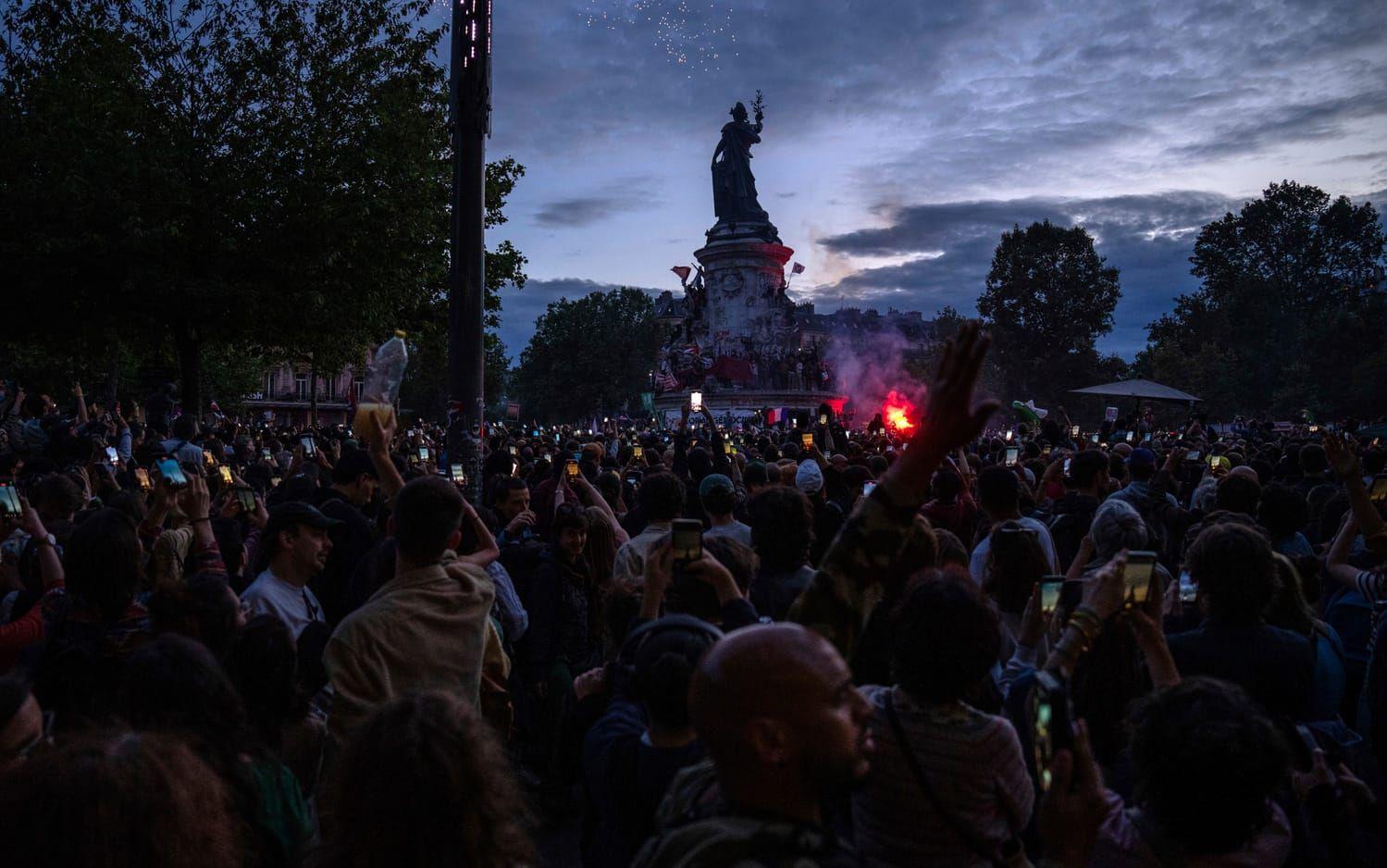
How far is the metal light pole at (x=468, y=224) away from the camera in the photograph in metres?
10.4

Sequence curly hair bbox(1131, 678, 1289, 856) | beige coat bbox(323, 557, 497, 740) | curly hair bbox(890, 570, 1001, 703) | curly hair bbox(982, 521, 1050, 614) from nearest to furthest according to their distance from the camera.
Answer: curly hair bbox(1131, 678, 1289, 856) → curly hair bbox(890, 570, 1001, 703) → beige coat bbox(323, 557, 497, 740) → curly hair bbox(982, 521, 1050, 614)

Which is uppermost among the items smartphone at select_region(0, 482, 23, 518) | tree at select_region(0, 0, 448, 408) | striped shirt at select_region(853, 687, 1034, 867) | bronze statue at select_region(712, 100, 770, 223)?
bronze statue at select_region(712, 100, 770, 223)

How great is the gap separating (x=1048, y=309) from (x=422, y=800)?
74556 mm

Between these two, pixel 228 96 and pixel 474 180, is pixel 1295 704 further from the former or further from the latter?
pixel 228 96

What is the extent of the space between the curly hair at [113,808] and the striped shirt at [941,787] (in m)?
1.52

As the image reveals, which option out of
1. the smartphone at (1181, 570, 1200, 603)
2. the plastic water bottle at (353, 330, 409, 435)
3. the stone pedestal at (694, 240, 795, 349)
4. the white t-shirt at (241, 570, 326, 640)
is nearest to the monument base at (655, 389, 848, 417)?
the stone pedestal at (694, 240, 795, 349)

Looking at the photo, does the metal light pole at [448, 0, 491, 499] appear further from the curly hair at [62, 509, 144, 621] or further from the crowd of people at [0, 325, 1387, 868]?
the curly hair at [62, 509, 144, 621]

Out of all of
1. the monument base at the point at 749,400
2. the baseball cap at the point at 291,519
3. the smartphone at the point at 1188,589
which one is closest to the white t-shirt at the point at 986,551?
the smartphone at the point at 1188,589

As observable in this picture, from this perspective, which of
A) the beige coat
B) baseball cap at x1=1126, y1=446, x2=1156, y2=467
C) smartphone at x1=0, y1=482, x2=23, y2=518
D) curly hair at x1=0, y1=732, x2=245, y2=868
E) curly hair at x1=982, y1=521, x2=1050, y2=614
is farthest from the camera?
baseball cap at x1=1126, y1=446, x2=1156, y2=467

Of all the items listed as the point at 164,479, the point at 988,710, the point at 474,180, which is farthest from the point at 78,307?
the point at 988,710

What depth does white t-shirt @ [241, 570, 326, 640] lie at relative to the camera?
164 inches

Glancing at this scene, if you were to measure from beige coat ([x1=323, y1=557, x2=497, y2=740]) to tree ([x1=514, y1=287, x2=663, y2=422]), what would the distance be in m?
85.9

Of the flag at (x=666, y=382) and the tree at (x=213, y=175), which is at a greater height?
the tree at (x=213, y=175)

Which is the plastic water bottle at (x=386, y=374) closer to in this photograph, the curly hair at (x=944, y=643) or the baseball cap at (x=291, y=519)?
the baseball cap at (x=291, y=519)
